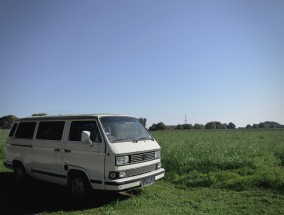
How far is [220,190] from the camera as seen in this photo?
847 cm

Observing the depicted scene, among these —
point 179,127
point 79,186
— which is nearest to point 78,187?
point 79,186

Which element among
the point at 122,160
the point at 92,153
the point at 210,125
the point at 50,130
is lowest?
the point at 122,160

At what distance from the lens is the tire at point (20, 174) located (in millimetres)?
9716

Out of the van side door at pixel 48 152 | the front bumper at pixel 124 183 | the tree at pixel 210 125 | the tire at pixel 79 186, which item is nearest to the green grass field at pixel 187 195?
the tire at pixel 79 186

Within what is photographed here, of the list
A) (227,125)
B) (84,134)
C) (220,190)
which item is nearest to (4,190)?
(84,134)

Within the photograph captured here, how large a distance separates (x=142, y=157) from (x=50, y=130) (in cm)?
332

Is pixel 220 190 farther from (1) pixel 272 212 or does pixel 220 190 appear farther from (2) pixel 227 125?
(2) pixel 227 125

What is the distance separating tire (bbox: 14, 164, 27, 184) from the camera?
972 cm

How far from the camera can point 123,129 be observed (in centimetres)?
774

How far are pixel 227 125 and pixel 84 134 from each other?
394 feet

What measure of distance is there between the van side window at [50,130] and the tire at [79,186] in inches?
54.4

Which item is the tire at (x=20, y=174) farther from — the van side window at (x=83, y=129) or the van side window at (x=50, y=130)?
the van side window at (x=83, y=129)

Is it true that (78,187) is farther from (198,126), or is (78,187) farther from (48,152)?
(198,126)

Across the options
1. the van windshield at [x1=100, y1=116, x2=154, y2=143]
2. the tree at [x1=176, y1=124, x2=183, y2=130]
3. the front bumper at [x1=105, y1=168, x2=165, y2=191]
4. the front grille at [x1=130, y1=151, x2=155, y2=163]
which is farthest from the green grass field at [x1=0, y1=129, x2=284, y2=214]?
the tree at [x1=176, y1=124, x2=183, y2=130]
